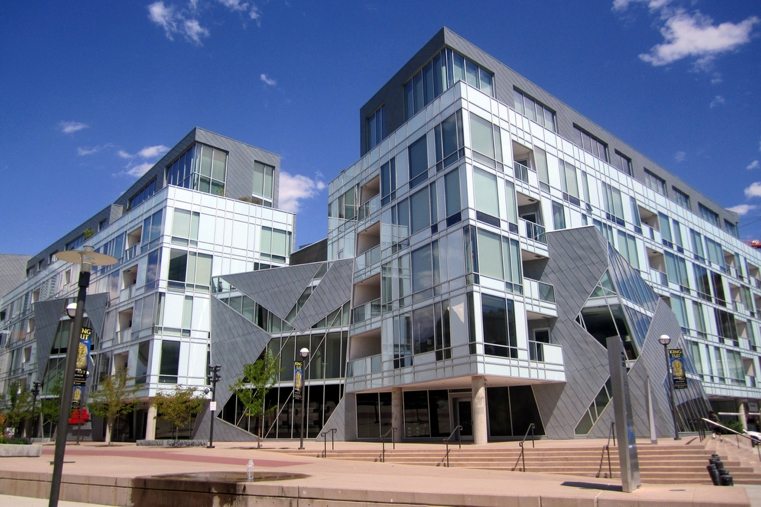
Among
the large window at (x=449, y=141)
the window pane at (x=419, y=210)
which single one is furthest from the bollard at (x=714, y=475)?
the window pane at (x=419, y=210)

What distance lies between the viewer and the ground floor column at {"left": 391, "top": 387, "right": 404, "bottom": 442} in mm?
30797

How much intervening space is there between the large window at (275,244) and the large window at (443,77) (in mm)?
17858

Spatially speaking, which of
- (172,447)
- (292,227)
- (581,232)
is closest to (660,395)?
(581,232)

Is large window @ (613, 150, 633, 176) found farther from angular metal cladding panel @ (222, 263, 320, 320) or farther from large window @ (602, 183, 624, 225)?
angular metal cladding panel @ (222, 263, 320, 320)

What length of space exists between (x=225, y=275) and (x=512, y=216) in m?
20.8

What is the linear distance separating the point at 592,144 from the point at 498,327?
1910 cm

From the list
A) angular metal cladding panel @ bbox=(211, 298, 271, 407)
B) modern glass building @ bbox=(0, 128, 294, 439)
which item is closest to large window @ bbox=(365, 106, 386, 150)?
modern glass building @ bbox=(0, 128, 294, 439)

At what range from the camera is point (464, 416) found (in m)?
29.8

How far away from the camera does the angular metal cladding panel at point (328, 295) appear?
3597cm

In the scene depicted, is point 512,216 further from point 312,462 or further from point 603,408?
point 312,462

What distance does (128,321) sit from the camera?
4669 cm

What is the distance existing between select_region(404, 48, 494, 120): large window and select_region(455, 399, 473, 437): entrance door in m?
15.5

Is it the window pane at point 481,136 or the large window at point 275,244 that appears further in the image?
the large window at point 275,244

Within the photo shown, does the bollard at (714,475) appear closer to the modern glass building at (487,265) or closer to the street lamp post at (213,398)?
the modern glass building at (487,265)
